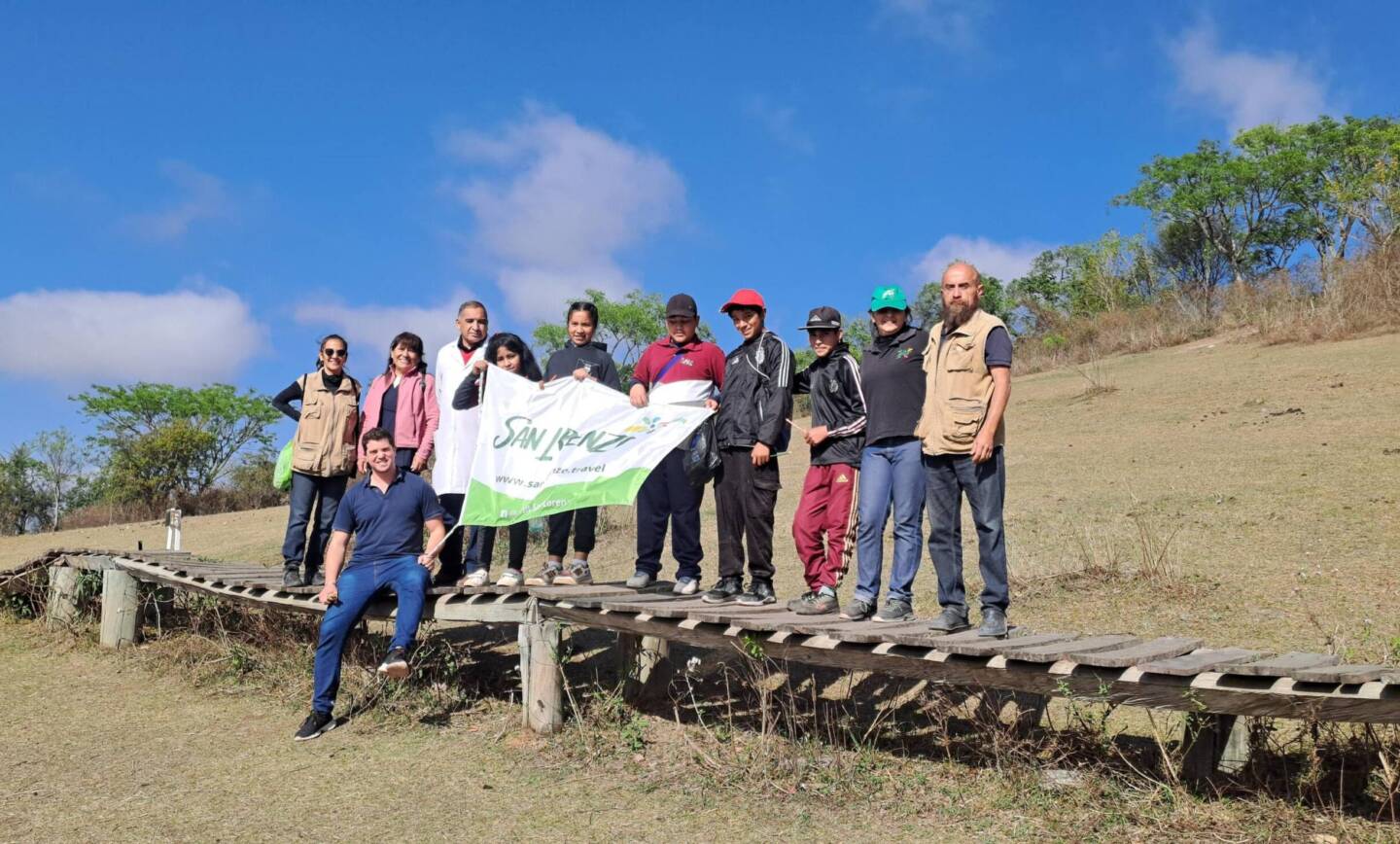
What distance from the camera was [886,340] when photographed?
6.07 metres

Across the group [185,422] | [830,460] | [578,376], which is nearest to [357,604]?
[578,376]

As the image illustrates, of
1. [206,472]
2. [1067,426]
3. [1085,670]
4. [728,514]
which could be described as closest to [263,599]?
[728,514]

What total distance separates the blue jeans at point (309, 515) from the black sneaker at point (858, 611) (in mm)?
4152

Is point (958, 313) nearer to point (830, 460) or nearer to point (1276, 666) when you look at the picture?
point (830, 460)

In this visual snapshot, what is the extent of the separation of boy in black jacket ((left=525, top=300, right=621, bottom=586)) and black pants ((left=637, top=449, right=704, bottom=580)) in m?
0.42

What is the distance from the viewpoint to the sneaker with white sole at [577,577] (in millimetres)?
7312

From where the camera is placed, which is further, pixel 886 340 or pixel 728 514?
pixel 728 514

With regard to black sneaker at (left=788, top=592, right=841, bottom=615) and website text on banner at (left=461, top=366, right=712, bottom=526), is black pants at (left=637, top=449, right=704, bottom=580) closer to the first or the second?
website text on banner at (left=461, top=366, right=712, bottom=526)

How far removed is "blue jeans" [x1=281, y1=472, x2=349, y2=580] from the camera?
8.07m

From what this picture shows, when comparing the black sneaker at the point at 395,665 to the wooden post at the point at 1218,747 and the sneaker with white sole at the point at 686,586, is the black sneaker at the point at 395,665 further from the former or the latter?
the wooden post at the point at 1218,747

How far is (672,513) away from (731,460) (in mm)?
757

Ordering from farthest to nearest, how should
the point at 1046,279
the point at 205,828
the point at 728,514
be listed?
the point at 1046,279 → the point at 728,514 → the point at 205,828

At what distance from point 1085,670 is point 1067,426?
50.0 feet

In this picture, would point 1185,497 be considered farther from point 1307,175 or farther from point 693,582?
point 1307,175
